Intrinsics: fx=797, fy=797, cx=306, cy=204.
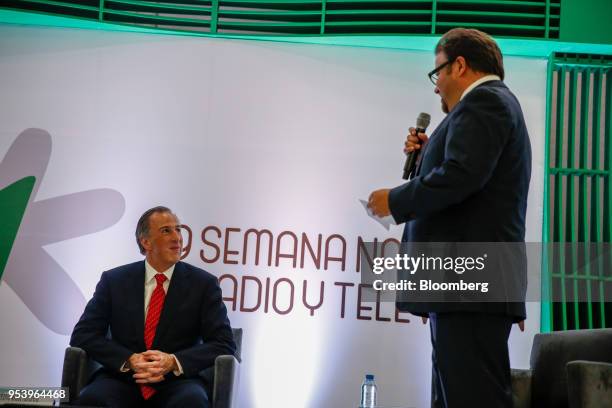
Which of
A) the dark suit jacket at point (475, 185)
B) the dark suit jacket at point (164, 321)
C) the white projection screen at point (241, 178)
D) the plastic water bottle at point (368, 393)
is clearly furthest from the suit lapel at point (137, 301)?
the dark suit jacket at point (475, 185)

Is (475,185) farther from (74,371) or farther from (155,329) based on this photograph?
(74,371)

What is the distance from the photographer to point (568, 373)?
2662 millimetres

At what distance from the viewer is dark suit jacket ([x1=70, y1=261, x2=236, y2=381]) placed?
3.35 meters

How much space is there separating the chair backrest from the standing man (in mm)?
951

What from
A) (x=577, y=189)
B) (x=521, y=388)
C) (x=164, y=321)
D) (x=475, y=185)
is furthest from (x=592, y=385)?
(x=577, y=189)

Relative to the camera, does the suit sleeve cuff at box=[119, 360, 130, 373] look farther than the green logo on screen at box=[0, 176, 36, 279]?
No

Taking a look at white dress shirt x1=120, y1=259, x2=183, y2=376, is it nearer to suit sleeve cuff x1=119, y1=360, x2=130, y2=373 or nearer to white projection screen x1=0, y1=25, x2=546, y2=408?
suit sleeve cuff x1=119, y1=360, x2=130, y2=373

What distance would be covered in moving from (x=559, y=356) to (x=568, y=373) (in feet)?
1.99

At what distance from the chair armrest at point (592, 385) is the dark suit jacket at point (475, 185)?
55 cm

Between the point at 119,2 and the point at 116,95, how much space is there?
1.79 ft

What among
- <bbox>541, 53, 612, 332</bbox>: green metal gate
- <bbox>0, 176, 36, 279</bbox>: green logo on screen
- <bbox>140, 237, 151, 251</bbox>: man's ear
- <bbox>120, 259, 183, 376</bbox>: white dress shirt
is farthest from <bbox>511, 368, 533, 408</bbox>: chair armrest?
<bbox>0, 176, 36, 279</bbox>: green logo on screen

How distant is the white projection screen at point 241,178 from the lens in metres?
4.43

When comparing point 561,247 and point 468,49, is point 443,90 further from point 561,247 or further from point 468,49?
point 561,247

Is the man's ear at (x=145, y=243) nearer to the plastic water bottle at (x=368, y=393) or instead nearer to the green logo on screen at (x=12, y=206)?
the green logo on screen at (x=12, y=206)
